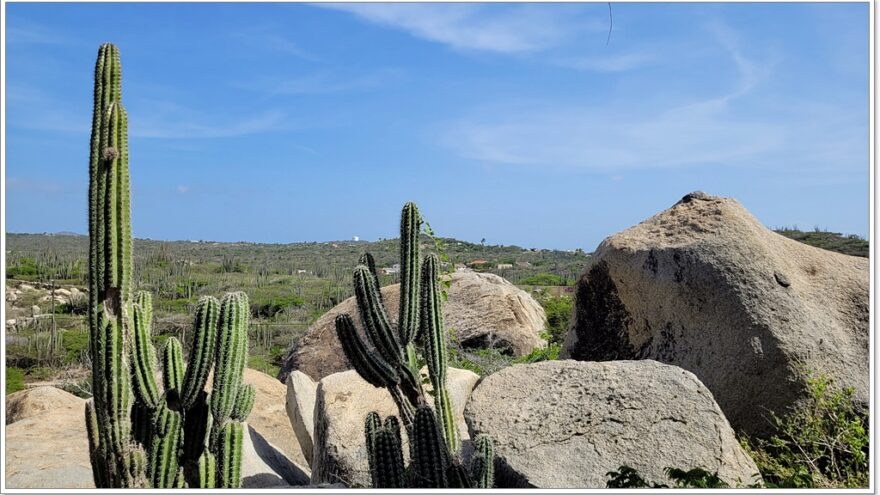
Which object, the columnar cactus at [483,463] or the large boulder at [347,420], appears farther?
the large boulder at [347,420]

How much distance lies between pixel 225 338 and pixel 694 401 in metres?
3.80

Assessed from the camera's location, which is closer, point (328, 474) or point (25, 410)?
point (328, 474)

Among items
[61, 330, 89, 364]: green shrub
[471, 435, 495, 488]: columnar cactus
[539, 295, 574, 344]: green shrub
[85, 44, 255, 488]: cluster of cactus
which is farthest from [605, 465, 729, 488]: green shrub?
[61, 330, 89, 364]: green shrub

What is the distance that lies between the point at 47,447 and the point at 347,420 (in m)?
2.93

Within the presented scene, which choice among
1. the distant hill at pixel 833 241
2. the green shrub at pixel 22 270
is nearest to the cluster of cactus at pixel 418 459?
the distant hill at pixel 833 241

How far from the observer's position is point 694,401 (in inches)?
268

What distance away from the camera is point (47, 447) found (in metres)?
8.08

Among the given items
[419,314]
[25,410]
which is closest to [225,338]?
[419,314]

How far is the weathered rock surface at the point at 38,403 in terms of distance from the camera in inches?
379

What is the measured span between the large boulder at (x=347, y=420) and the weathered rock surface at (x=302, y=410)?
0.56m

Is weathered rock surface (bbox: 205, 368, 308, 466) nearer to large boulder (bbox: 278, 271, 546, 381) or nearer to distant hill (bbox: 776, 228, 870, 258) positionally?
large boulder (bbox: 278, 271, 546, 381)

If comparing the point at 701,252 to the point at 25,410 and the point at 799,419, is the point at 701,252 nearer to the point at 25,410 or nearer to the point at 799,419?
the point at 799,419

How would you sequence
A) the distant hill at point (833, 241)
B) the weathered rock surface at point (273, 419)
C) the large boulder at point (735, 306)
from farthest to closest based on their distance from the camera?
the distant hill at point (833, 241) < the weathered rock surface at point (273, 419) < the large boulder at point (735, 306)

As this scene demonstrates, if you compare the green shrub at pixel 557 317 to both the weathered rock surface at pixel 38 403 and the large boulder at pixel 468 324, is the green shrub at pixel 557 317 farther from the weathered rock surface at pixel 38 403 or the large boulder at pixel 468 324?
the weathered rock surface at pixel 38 403
